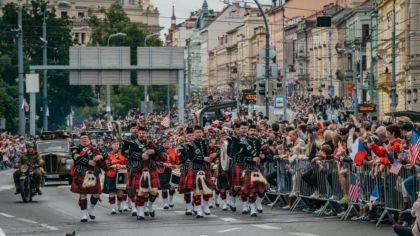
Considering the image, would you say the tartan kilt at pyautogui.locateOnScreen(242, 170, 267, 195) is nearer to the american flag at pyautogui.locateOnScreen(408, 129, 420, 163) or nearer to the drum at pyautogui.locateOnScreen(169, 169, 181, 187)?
the drum at pyautogui.locateOnScreen(169, 169, 181, 187)

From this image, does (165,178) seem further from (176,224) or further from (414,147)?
(414,147)

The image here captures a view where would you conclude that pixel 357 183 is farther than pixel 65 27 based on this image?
No

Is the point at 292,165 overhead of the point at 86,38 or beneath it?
beneath

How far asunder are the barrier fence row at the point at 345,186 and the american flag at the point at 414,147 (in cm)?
19

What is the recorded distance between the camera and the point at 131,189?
57.8 feet

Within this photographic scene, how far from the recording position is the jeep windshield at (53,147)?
109 feet

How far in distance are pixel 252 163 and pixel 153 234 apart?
13.1 ft

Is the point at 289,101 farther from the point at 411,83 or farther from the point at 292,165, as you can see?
the point at 292,165

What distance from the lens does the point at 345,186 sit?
16422mm

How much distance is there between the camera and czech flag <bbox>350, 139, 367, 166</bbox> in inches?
606

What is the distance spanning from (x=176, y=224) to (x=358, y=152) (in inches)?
130

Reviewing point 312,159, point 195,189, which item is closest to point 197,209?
point 195,189

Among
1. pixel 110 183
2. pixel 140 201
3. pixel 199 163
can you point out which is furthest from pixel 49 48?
pixel 140 201

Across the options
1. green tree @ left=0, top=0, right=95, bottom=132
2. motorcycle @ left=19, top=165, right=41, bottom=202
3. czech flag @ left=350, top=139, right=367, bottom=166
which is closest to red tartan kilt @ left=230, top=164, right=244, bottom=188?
czech flag @ left=350, top=139, right=367, bottom=166
